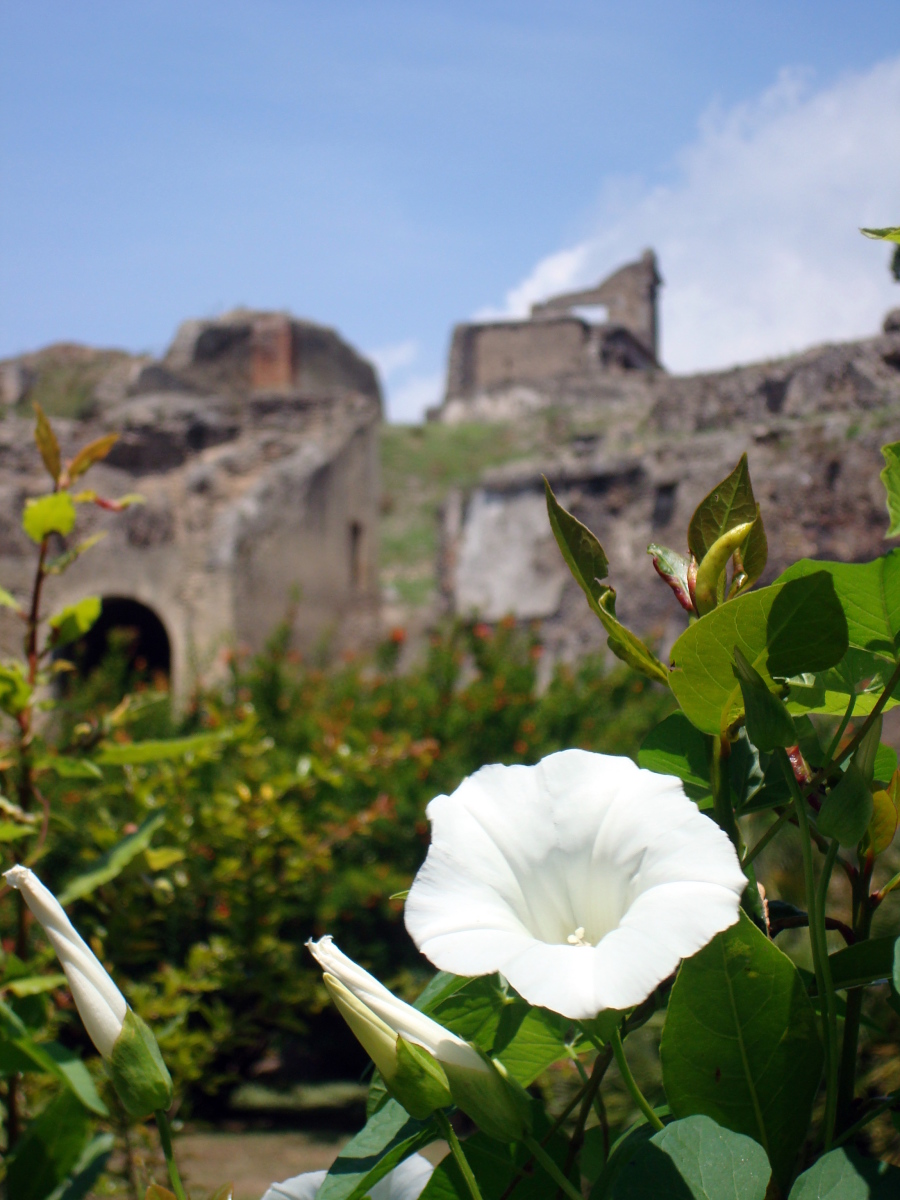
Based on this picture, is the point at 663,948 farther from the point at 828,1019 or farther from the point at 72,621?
the point at 72,621

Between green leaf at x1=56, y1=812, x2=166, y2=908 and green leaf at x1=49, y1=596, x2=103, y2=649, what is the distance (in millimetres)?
413

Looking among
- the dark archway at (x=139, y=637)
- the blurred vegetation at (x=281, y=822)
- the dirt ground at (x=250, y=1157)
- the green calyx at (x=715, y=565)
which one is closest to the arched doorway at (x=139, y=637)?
the dark archway at (x=139, y=637)

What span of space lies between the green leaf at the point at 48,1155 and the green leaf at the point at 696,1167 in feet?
1.73

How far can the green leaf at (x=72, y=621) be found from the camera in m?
1.64

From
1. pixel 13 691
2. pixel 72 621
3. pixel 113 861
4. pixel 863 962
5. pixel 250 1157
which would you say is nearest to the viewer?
pixel 863 962

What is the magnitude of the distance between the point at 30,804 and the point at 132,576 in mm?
8981

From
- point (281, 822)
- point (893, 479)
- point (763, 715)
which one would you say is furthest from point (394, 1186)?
point (281, 822)

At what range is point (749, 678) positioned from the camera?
531 mm


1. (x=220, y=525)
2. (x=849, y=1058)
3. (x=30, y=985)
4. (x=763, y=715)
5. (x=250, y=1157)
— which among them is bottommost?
(x=250, y=1157)

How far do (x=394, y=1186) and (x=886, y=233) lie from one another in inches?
27.3

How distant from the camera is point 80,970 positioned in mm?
613

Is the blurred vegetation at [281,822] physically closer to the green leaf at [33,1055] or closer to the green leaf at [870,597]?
the green leaf at [33,1055]

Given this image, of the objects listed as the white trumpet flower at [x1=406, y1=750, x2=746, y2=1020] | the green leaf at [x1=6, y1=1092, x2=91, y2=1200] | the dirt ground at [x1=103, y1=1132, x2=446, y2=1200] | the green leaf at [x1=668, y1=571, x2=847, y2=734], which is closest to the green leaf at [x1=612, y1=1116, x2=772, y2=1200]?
the white trumpet flower at [x1=406, y1=750, x2=746, y2=1020]

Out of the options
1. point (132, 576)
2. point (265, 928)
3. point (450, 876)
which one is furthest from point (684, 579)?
point (132, 576)
